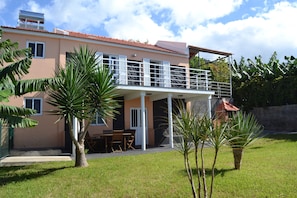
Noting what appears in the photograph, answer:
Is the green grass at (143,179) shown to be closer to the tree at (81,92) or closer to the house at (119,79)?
the tree at (81,92)

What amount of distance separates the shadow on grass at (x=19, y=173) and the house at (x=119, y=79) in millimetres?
3308

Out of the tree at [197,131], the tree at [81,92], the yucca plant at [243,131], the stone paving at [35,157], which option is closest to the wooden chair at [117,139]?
the stone paving at [35,157]

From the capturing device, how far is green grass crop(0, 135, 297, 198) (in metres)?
7.11

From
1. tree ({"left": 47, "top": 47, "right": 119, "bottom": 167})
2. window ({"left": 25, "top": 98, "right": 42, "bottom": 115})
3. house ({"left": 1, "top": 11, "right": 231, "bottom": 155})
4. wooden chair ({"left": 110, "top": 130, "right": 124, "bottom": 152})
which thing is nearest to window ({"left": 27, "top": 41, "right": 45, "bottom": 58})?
house ({"left": 1, "top": 11, "right": 231, "bottom": 155})

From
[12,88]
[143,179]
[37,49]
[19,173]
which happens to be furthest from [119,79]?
Result: [143,179]

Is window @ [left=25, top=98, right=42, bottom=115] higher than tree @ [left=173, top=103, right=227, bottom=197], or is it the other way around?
window @ [left=25, top=98, right=42, bottom=115]

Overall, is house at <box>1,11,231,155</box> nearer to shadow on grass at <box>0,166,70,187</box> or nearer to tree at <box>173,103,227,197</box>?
shadow on grass at <box>0,166,70,187</box>

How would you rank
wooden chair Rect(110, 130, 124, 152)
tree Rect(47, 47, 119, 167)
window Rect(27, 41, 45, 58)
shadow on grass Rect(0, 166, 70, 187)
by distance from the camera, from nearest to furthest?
shadow on grass Rect(0, 166, 70, 187), tree Rect(47, 47, 119, 167), wooden chair Rect(110, 130, 124, 152), window Rect(27, 41, 45, 58)

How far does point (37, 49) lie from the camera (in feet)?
52.0

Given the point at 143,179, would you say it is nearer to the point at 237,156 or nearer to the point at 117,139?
the point at 237,156

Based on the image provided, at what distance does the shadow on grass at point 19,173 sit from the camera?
A: 8.81 meters

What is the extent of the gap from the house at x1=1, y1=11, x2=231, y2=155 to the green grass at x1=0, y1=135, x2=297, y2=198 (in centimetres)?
276

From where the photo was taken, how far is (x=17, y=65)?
32.9 feet

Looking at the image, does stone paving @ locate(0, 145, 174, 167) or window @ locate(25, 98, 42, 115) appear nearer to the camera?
stone paving @ locate(0, 145, 174, 167)
